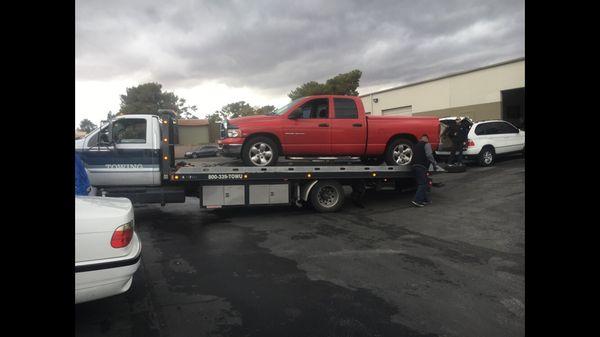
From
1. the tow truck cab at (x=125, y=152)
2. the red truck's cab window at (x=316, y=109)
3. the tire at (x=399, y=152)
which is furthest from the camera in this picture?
the tire at (x=399, y=152)

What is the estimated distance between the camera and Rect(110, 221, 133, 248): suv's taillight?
11.4ft

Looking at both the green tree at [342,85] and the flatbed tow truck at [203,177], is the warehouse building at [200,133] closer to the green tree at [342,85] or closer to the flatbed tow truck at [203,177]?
the green tree at [342,85]

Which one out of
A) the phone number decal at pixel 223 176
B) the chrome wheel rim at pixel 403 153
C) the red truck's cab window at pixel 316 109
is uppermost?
the red truck's cab window at pixel 316 109

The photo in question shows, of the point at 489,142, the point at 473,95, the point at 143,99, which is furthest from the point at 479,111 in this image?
the point at 143,99

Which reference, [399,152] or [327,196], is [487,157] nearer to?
[399,152]

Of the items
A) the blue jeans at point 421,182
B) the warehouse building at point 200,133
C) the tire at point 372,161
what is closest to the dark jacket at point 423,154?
the blue jeans at point 421,182

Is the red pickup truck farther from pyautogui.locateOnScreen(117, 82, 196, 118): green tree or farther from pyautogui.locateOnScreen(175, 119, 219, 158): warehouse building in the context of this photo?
pyautogui.locateOnScreen(117, 82, 196, 118): green tree

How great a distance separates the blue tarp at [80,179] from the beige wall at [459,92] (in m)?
18.4

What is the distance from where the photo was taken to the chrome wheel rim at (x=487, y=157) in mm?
14050

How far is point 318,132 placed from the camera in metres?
8.68

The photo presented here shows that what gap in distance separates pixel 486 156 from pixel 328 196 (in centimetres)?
770
